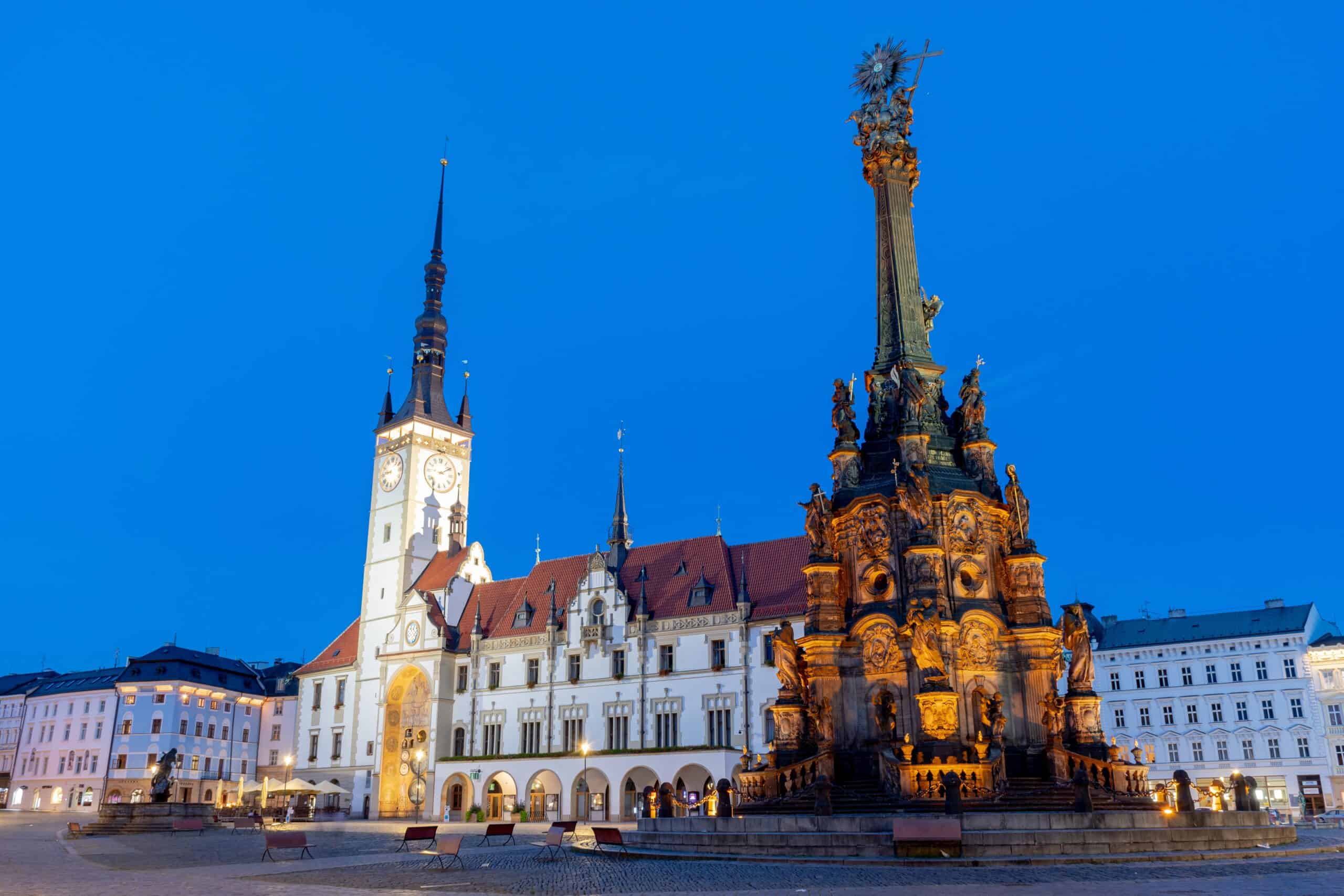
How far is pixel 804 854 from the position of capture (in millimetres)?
17391

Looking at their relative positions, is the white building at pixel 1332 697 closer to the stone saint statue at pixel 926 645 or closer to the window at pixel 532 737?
the window at pixel 532 737

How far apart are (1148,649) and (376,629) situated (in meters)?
45.6

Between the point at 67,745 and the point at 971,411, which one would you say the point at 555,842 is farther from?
the point at 67,745

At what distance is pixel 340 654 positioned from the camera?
237ft

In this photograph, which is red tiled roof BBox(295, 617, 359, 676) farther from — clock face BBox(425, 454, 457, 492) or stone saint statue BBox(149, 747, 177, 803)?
stone saint statue BBox(149, 747, 177, 803)

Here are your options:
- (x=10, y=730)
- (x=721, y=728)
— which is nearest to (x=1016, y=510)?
(x=721, y=728)

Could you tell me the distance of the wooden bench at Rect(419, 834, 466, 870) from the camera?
18375 mm

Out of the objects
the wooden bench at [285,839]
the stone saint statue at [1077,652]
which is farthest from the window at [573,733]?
the stone saint statue at [1077,652]

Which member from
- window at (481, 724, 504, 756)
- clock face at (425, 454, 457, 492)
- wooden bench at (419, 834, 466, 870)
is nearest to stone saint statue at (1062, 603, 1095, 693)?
wooden bench at (419, 834, 466, 870)

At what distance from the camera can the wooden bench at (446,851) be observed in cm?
1838

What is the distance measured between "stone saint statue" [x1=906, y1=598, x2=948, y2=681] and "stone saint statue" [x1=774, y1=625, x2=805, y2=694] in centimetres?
271

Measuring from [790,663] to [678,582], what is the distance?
112ft

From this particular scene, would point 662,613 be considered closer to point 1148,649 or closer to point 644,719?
point 644,719

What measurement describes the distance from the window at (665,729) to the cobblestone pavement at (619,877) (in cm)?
3202
